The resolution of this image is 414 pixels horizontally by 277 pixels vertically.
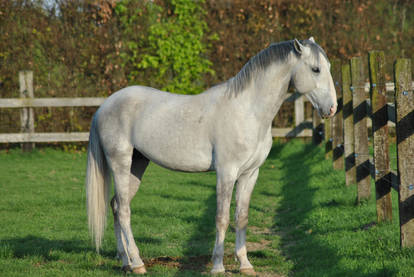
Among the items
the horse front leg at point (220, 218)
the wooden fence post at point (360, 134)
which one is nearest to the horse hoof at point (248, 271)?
the horse front leg at point (220, 218)

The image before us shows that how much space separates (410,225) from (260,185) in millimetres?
5188

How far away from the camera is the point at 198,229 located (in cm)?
688

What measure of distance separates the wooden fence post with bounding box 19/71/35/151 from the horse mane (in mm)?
9515

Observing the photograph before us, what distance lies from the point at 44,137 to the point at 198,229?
7519 mm

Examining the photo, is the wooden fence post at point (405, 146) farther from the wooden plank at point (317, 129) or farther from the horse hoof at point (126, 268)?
the wooden plank at point (317, 129)

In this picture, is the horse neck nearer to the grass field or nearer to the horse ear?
the horse ear

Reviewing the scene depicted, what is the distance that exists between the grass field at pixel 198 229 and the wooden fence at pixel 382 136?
0.95 feet

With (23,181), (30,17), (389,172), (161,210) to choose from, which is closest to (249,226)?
(161,210)

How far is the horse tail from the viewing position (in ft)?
17.4

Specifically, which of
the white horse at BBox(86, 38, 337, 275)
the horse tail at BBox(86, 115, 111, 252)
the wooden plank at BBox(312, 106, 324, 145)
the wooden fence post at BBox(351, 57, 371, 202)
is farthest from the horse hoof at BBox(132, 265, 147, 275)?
the wooden plank at BBox(312, 106, 324, 145)

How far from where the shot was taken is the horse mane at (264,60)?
189 inches

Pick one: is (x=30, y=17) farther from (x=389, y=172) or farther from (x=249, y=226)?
(x=389, y=172)

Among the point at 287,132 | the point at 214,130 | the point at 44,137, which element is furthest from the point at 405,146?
the point at 44,137

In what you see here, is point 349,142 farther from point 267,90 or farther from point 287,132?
point 287,132
